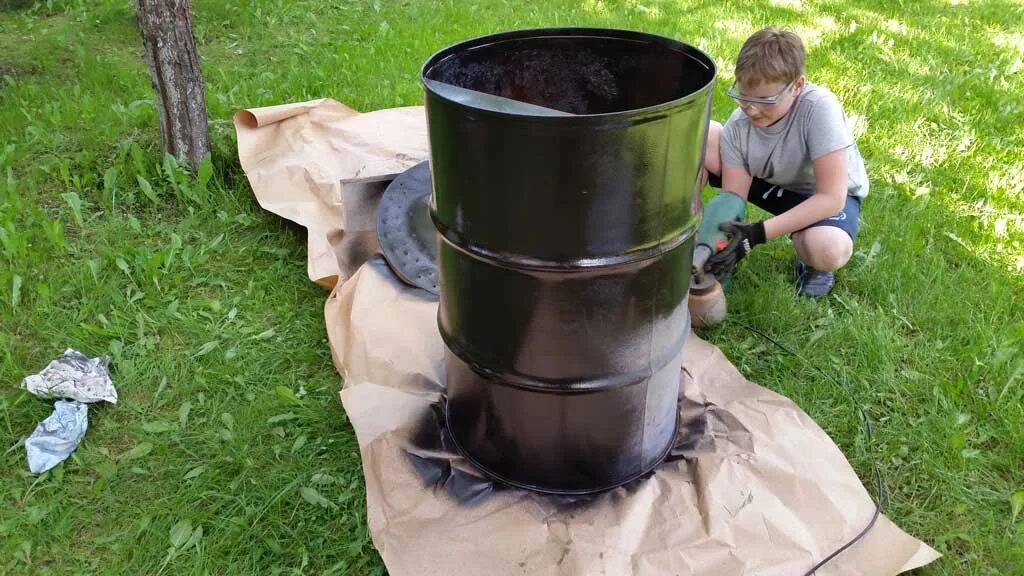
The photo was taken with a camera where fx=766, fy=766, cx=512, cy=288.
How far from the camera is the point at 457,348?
2.04m

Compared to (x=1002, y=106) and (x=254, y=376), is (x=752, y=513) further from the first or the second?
(x=1002, y=106)

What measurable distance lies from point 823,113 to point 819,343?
0.81 m

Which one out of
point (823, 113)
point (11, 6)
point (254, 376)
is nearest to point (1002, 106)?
point (823, 113)

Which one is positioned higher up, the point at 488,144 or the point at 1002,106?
the point at 488,144

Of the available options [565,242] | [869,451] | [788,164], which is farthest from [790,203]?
[565,242]

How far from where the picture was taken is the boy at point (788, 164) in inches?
99.7

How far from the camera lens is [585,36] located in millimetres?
2055

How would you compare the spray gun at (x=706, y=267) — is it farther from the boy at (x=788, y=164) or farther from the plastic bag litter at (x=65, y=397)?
the plastic bag litter at (x=65, y=397)

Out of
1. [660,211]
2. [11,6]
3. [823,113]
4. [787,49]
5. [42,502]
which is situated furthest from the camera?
[11,6]

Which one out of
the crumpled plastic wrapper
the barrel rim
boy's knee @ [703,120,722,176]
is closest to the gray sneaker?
boy's knee @ [703,120,722,176]

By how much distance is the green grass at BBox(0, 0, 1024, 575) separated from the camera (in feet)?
7.00

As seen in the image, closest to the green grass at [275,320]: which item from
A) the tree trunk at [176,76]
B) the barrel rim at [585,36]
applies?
the tree trunk at [176,76]

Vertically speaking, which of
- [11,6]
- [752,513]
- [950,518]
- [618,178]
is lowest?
[950,518]

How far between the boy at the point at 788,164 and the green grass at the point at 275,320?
0.23 metres
